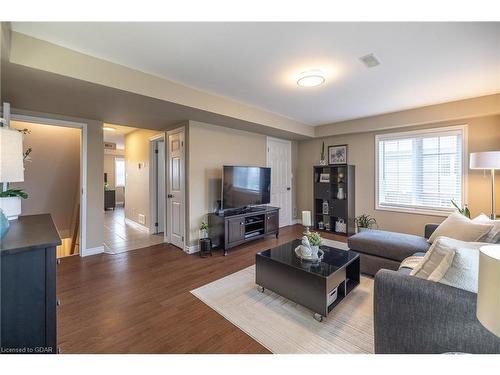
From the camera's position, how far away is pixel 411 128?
4145mm

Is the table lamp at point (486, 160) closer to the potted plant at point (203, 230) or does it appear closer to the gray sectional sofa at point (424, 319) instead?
the gray sectional sofa at point (424, 319)

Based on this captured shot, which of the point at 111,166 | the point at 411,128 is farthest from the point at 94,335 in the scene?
the point at 111,166

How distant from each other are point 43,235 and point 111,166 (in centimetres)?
935

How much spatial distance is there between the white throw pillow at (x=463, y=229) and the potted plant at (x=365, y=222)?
7.14 feet

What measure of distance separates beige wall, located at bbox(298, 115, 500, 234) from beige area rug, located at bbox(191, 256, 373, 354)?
2.38 m

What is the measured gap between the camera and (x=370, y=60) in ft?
7.35

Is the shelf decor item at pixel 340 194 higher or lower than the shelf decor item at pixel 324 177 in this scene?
lower

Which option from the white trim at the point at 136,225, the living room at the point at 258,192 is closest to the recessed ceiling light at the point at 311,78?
the living room at the point at 258,192

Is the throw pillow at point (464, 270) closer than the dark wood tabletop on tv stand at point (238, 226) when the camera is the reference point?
Yes

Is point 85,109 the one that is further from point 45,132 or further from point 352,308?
point 352,308

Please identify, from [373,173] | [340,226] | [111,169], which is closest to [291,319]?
[340,226]

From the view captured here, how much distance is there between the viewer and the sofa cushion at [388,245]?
8.13ft

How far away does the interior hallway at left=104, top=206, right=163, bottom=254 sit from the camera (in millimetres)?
3920

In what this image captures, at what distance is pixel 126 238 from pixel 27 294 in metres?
3.62
